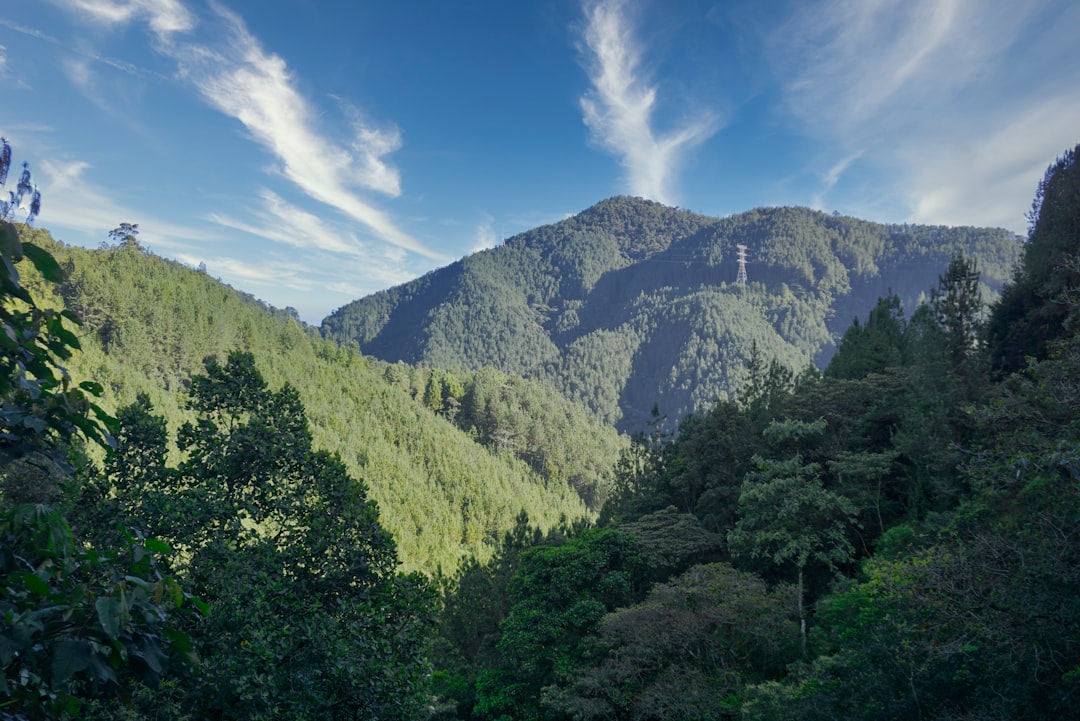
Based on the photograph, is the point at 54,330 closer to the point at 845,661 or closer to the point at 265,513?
the point at 265,513

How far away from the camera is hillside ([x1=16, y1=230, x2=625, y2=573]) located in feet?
172

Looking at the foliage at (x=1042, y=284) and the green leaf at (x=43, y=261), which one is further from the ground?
the foliage at (x=1042, y=284)

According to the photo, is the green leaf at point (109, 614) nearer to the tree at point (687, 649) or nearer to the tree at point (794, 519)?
the tree at point (687, 649)

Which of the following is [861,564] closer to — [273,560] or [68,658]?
[273,560]

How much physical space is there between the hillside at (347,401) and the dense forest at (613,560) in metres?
25.7

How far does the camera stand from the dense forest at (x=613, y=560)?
240 cm

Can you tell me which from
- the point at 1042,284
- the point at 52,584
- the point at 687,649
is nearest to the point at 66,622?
the point at 52,584

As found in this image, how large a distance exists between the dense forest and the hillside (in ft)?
84.2

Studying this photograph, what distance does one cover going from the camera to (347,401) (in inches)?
2672

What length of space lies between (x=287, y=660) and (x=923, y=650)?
783 centimetres

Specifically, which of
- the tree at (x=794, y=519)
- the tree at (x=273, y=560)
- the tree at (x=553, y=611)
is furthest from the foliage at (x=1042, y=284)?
the tree at (x=273, y=560)

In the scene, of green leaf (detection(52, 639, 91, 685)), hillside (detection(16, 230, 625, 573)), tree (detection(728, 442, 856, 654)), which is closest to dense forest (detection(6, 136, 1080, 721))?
green leaf (detection(52, 639, 91, 685))

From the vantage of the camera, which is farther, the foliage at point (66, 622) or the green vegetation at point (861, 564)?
the green vegetation at point (861, 564)

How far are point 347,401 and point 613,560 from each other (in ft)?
180
